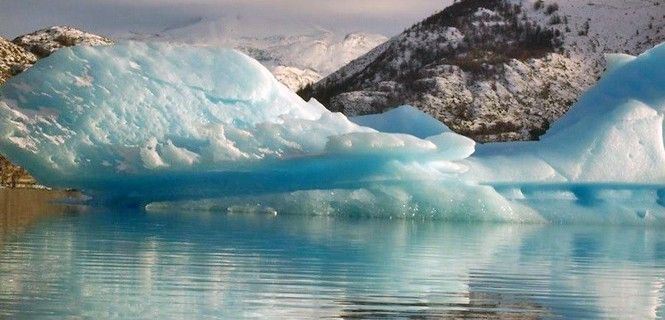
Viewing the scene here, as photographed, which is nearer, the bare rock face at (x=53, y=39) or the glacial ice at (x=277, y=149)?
the glacial ice at (x=277, y=149)

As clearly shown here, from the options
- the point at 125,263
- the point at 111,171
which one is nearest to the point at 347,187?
the point at 111,171

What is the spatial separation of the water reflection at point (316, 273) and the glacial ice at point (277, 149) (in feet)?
8.24

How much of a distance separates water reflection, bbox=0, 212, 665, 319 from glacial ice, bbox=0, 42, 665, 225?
2.51 meters

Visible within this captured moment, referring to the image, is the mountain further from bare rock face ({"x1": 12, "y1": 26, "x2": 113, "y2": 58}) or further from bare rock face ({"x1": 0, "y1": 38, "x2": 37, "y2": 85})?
bare rock face ({"x1": 12, "y1": 26, "x2": 113, "y2": 58})

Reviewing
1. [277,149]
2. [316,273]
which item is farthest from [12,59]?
[316,273]

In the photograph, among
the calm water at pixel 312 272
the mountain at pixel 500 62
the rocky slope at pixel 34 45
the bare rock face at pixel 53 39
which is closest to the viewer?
the calm water at pixel 312 272

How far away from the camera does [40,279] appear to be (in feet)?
36.1

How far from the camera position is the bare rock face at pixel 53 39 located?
10656cm

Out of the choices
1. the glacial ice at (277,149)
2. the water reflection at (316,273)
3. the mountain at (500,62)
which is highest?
the mountain at (500,62)

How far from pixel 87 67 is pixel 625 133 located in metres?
9.78

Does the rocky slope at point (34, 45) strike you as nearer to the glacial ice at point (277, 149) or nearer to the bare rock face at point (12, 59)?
the bare rock face at point (12, 59)

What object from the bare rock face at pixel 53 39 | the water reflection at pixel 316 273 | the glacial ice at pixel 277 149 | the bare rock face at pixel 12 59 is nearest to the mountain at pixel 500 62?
the bare rock face at pixel 12 59

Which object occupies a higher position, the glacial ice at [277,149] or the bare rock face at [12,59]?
the bare rock face at [12,59]

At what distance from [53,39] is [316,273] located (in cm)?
Answer: 10005
